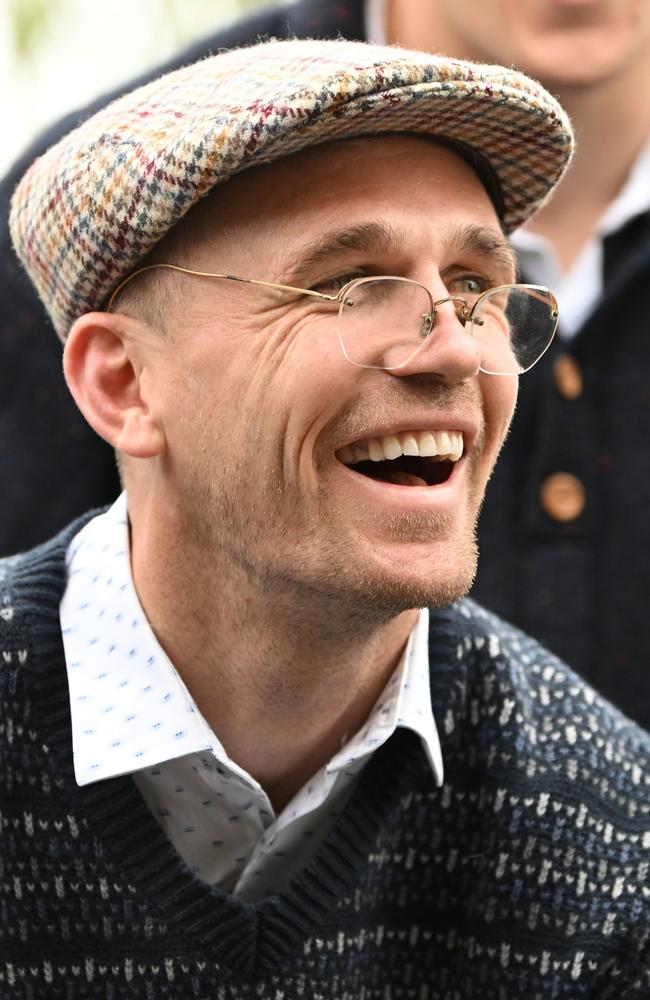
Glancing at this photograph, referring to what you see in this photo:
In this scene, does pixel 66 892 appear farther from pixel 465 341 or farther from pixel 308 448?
pixel 465 341

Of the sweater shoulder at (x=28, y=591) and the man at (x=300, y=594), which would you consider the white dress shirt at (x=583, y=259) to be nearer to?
the man at (x=300, y=594)

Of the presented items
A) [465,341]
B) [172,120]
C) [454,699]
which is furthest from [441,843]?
[172,120]

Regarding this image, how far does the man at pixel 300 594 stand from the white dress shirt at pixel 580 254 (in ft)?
2.73

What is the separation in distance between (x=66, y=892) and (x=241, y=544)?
0.53 metres

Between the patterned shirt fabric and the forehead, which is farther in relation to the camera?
the patterned shirt fabric

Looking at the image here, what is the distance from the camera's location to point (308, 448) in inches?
80.6

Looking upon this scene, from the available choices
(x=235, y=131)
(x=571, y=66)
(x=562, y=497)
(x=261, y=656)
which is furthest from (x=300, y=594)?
(x=571, y=66)

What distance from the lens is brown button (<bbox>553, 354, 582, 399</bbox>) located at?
3.13 m

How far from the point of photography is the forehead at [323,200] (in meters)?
2.04

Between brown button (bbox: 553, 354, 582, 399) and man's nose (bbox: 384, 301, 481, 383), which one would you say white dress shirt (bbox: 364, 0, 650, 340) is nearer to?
brown button (bbox: 553, 354, 582, 399)

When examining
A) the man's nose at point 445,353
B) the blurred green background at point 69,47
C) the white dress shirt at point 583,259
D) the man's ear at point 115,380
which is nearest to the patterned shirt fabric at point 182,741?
the man's ear at point 115,380

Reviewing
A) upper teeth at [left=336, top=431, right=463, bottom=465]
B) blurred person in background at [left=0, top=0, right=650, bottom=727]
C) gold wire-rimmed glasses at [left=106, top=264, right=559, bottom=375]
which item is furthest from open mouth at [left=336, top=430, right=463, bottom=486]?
blurred person in background at [left=0, top=0, right=650, bottom=727]

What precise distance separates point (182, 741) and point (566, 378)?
132 cm

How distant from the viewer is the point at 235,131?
76.2 inches
